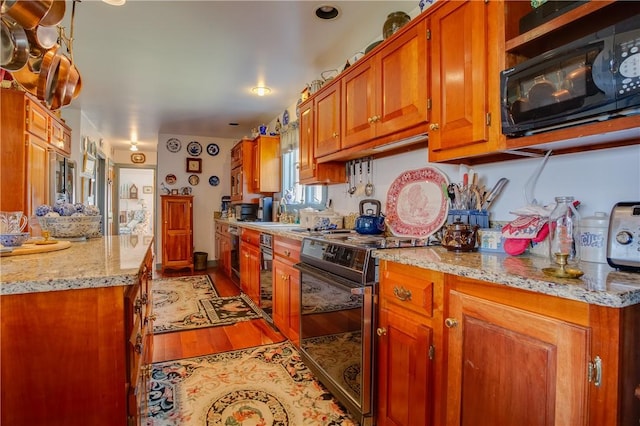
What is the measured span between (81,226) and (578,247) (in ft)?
7.96

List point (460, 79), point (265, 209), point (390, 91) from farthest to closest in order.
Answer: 1. point (265, 209)
2. point (390, 91)
3. point (460, 79)

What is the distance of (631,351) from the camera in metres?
0.84

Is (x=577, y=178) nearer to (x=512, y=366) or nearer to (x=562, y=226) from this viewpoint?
(x=562, y=226)

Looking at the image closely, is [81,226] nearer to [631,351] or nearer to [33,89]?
[33,89]

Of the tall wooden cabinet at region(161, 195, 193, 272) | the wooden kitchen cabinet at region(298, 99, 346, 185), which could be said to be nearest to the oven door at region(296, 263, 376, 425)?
the wooden kitchen cabinet at region(298, 99, 346, 185)

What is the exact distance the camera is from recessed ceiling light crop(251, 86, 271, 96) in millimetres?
3777

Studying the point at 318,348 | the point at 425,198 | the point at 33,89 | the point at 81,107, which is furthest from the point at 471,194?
the point at 81,107

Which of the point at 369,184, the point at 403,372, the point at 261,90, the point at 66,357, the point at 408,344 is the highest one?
the point at 261,90

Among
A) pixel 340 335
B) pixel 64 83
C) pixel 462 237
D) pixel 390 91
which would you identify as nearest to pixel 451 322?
pixel 462 237

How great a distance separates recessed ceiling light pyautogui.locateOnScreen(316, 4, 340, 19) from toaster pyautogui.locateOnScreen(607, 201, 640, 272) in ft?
6.42

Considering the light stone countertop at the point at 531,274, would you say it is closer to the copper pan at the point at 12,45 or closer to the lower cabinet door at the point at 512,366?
the lower cabinet door at the point at 512,366

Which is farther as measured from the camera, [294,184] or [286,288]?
[294,184]

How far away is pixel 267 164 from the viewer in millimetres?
4770

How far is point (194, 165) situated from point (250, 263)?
131 inches
